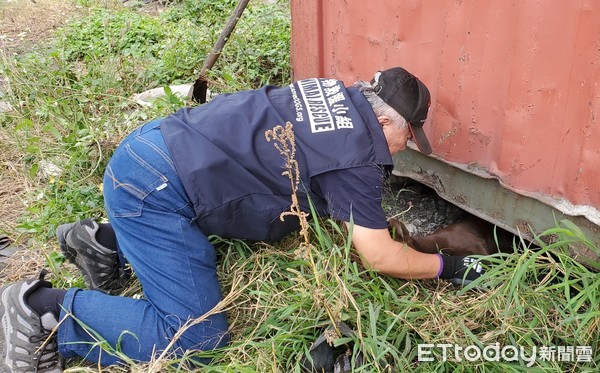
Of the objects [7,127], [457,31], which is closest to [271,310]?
[457,31]

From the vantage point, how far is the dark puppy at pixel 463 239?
9.11ft

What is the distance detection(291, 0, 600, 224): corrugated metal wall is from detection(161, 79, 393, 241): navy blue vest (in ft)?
1.81

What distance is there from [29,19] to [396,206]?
6.76 m

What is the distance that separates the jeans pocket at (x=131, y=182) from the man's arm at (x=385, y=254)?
79cm

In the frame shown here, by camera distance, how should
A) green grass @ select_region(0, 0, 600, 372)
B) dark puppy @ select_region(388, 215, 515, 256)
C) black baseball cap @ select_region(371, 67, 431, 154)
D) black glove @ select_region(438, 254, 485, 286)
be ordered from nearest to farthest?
green grass @ select_region(0, 0, 600, 372), black baseball cap @ select_region(371, 67, 431, 154), black glove @ select_region(438, 254, 485, 286), dark puppy @ select_region(388, 215, 515, 256)

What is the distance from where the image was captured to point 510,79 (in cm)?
230

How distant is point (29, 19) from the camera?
7.90 meters

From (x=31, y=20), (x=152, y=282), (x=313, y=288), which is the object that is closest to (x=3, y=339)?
(x=152, y=282)

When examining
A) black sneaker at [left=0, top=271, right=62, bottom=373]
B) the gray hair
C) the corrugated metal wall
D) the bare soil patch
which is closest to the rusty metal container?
the corrugated metal wall

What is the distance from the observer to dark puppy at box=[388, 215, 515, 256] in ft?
9.11

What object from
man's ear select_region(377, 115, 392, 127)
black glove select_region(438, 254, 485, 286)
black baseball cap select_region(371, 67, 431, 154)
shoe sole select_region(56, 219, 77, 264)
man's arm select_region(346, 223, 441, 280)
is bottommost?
black glove select_region(438, 254, 485, 286)

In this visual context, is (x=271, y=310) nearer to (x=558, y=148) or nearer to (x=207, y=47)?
(x=558, y=148)

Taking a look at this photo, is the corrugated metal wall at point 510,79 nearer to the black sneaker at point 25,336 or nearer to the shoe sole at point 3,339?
the black sneaker at point 25,336

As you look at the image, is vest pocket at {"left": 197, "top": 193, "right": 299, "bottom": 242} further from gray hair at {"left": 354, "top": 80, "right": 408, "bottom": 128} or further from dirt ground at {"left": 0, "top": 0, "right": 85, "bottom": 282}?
dirt ground at {"left": 0, "top": 0, "right": 85, "bottom": 282}
